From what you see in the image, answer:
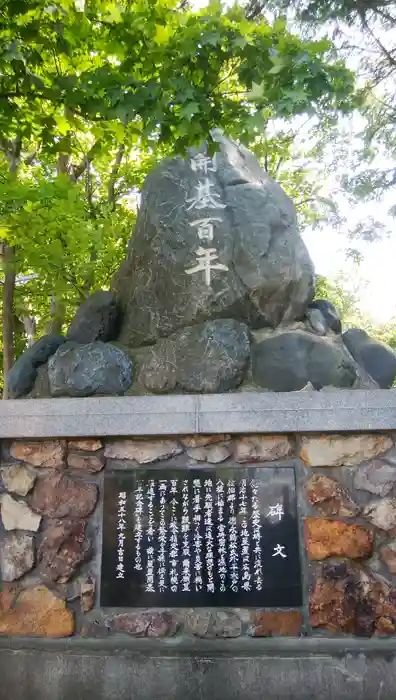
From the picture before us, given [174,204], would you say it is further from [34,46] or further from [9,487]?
[9,487]

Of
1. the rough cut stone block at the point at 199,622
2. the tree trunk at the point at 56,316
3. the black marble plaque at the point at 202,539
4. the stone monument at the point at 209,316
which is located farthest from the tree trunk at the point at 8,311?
the rough cut stone block at the point at 199,622

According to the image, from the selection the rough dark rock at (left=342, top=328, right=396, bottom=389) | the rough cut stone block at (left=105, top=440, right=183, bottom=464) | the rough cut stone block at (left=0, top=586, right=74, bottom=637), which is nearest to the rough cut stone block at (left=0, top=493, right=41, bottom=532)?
the rough cut stone block at (left=0, top=586, right=74, bottom=637)

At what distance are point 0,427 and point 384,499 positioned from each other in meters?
2.33

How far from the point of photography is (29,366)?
12.9ft

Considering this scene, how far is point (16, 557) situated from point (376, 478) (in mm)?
2183

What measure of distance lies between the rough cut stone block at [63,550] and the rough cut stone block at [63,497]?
2.5 inches

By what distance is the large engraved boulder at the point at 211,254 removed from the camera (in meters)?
3.85

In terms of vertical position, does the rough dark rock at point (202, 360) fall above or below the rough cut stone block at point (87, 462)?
above

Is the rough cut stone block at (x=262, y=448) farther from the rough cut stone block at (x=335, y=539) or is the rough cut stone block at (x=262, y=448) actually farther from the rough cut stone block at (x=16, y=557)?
the rough cut stone block at (x=16, y=557)

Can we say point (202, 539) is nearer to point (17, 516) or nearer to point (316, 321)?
point (17, 516)

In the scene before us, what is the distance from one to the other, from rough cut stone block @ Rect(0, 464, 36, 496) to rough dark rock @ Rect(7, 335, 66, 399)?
549 millimetres

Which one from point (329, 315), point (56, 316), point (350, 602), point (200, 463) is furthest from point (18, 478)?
point (56, 316)

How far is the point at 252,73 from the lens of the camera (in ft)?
10.4

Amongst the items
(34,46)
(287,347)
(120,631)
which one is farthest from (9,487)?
(34,46)
